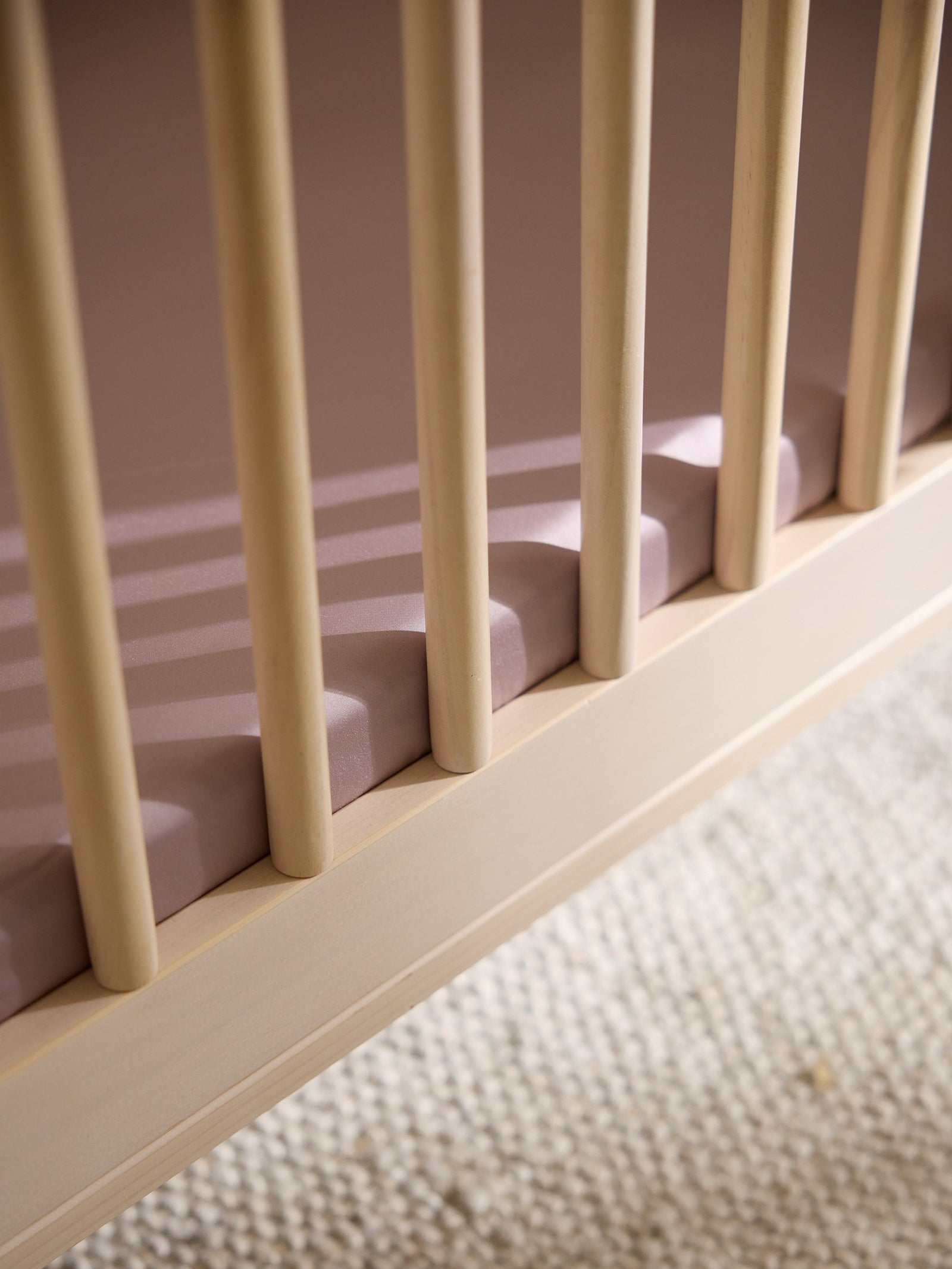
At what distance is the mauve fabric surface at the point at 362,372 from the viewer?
546mm

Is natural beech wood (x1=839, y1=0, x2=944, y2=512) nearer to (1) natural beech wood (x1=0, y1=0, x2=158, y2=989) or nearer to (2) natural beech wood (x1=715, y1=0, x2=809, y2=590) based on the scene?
(2) natural beech wood (x1=715, y1=0, x2=809, y2=590)

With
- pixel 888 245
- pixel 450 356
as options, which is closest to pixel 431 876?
pixel 450 356

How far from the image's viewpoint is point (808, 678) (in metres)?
0.78

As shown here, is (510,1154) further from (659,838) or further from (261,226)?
(261,226)

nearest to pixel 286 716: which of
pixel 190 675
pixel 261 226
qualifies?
pixel 190 675

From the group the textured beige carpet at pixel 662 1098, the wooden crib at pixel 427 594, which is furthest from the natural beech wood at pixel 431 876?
the textured beige carpet at pixel 662 1098

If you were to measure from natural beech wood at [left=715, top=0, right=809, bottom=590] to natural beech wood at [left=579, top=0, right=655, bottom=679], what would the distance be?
2.0 inches

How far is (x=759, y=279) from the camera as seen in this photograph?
594mm

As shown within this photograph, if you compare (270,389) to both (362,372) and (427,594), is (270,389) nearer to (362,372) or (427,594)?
(427,594)

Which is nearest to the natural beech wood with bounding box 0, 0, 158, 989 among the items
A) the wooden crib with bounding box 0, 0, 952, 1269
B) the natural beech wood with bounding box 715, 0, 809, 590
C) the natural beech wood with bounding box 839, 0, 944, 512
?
the wooden crib with bounding box 0, 0, 952, 1269

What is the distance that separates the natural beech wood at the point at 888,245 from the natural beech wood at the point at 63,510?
1.32ft

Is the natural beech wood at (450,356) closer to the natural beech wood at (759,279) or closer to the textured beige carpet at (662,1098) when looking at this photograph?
the natural beech wood at (759,279)

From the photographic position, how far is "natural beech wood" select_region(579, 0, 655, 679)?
0.49 metres

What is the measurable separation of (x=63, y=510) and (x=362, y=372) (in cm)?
33
